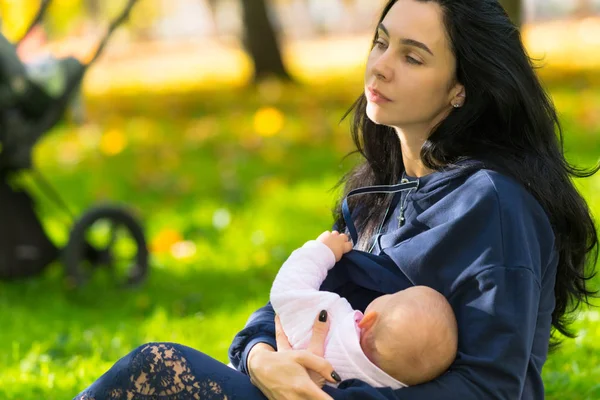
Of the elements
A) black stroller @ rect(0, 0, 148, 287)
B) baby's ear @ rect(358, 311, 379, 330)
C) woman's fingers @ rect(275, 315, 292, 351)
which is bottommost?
black stroller @ rect(0, 0, 148, 287)

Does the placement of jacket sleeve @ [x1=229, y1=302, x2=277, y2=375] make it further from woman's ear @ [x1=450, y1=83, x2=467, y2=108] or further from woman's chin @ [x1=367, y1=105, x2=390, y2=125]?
woman's ear @ [x1=450, y1=83, x2=467, y2=108]

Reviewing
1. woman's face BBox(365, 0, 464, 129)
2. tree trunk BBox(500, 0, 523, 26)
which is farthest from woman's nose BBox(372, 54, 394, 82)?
tree trunk BBox(500, 0, 523, 26)

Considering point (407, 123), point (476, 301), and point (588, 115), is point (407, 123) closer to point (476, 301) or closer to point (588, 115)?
point (476, 301)

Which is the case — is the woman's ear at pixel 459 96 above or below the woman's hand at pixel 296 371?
above

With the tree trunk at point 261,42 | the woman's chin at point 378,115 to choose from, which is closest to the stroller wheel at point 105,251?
the woman's chin at point 378,115

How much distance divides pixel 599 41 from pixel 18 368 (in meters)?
18.1

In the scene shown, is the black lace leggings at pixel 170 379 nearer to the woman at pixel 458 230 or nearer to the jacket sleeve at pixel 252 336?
the woman at pixel 458 230

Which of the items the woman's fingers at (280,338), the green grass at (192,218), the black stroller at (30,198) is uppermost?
the woman's fingers at (280,338)

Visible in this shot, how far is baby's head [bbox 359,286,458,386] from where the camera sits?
239 centimetres

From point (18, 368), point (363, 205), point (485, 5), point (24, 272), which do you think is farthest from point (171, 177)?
point (485, 5)

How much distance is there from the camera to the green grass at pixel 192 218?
13.8 ft

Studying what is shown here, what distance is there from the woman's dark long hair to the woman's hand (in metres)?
0.63

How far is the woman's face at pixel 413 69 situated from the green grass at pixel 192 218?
3.22 ft

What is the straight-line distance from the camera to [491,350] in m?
2.39
